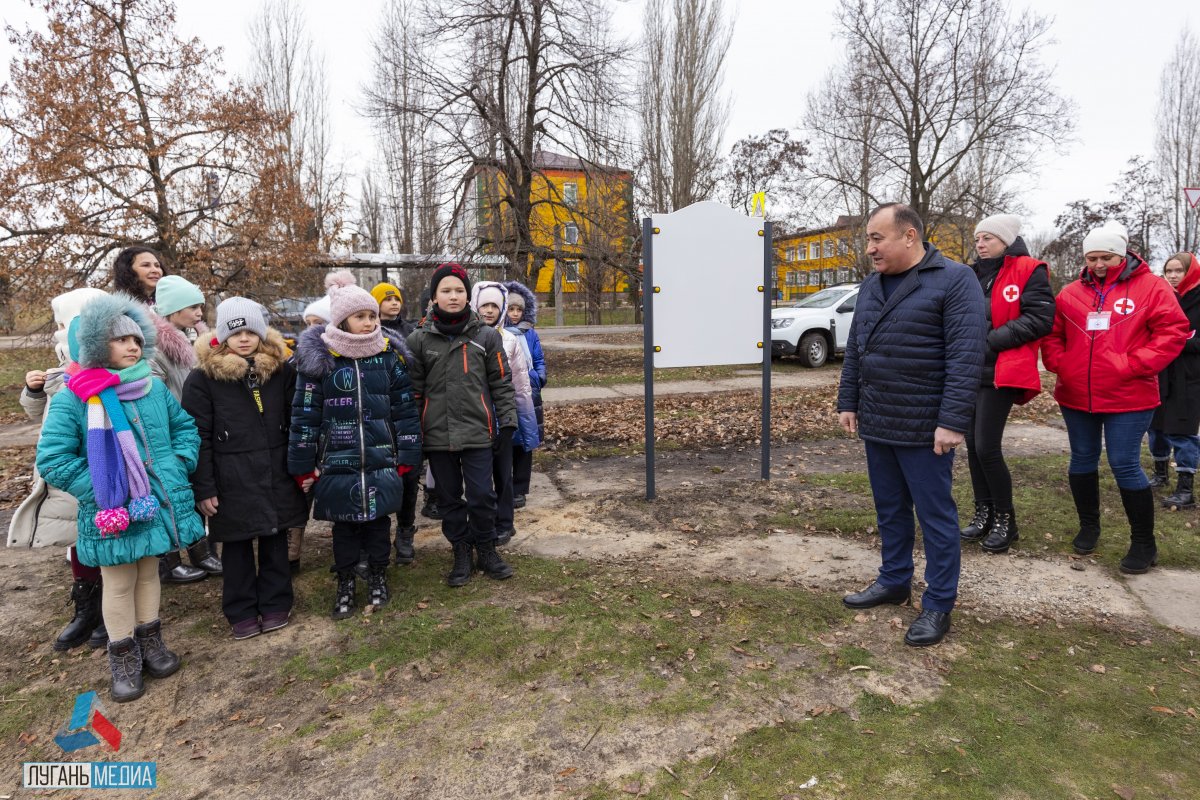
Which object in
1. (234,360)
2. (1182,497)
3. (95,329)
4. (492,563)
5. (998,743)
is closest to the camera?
(998,743)

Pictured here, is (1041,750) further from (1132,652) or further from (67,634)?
(67,634)

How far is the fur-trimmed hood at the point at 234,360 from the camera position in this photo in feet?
10.4

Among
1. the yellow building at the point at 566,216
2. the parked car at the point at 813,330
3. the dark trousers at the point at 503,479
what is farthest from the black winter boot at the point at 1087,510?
the yellow building at the point at 566,216

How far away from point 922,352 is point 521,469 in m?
3.04

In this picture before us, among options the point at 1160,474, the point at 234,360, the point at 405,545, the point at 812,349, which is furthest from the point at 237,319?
the point at 812,349

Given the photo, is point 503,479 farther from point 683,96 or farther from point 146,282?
point 683,96

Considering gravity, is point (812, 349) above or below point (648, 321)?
below

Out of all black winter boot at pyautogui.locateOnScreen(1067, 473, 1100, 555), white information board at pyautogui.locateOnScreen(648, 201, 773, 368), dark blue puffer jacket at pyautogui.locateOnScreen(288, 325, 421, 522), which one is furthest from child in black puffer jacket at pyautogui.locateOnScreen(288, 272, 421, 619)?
black winter boot at pyautogui.locateOnScreen(1067, 473, 1100, 555)

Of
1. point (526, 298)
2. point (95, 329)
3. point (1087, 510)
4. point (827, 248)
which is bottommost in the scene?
point (1087, 510)

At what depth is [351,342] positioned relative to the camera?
3.34m

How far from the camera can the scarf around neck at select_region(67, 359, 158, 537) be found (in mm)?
2742

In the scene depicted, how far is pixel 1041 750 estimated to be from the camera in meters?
2.32

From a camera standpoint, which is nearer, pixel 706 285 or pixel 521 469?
pixel 521 469

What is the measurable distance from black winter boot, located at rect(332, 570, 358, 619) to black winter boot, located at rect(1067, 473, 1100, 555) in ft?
13.8
